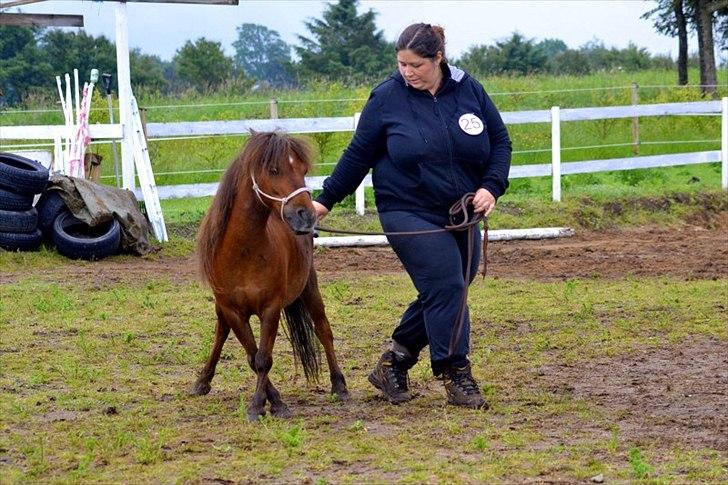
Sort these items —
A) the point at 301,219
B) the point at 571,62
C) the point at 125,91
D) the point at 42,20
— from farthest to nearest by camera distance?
the point at 571,62 → the point at 42,20 → the point at 125,91 → the point at 301,219

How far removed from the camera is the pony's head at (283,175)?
5.77m

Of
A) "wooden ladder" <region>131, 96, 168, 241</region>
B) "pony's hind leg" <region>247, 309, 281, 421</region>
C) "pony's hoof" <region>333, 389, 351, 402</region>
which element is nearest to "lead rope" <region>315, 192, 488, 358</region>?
"pony's hind leg" <region>247, 309, 281, 421</region>

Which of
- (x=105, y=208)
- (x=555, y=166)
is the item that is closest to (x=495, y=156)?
(x=105, y=208)

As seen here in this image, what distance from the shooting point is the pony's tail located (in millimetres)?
6918

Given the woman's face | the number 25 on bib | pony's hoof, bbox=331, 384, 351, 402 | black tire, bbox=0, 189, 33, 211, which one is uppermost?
the woman's face

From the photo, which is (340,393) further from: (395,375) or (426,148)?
(426,148)

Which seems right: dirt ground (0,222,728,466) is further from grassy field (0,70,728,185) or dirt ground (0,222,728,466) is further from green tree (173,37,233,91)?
green tree (173,37,233,91)

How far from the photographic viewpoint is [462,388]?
6.33 metres

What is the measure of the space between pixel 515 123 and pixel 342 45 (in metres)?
40.8

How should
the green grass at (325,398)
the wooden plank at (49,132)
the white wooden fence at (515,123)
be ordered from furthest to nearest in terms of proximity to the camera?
the white wooden fence at (515,123) < the wooden plank at (49,132) < the green grass at (325,398)

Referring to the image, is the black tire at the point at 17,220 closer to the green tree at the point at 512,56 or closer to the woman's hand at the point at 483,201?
the woman's hand at the point at 483,201

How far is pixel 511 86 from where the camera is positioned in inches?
1061

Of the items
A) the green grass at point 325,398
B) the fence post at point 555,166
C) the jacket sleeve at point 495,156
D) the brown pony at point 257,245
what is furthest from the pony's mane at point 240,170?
the fence post at point 555,166

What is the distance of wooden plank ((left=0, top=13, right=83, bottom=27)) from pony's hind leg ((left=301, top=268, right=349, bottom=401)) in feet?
30.8
